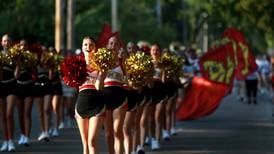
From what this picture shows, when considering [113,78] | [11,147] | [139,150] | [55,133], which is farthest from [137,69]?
[55,133]

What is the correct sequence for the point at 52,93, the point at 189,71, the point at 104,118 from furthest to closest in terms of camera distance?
1. the point at 189,71
2. the point at 52,93
3. the point at 104,118

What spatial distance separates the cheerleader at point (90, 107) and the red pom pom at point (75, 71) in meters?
0.08

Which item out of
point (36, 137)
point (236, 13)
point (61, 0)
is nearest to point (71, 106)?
point (36, 137)

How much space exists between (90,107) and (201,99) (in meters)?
12.5

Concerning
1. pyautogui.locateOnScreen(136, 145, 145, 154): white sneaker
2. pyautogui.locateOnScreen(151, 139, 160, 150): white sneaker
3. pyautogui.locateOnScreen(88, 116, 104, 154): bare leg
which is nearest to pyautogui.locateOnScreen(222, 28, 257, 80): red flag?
pyautogui.locateOnScreen(151, 139, 160, 150): white sneaker

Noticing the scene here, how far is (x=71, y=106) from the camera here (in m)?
19.8

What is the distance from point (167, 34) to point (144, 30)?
6.83 m

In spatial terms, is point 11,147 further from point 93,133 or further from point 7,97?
point 93,133

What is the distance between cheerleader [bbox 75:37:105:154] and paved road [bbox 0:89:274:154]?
4.06m

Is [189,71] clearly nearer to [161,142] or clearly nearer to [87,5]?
[161,142]

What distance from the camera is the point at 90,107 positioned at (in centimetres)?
1071

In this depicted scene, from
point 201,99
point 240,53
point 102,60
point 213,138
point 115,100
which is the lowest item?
point 213,138

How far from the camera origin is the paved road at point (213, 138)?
1520 centimetres

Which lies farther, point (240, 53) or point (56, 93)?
point (240, 53)
